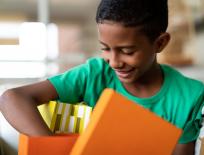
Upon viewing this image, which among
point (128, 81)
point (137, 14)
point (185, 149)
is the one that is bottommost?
point (185, 149)

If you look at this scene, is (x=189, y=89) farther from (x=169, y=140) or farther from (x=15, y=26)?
(x=15, y=26)

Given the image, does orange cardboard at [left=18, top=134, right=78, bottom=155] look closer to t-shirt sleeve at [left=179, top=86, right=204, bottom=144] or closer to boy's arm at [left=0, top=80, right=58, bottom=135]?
boy's arm at [left=0, top=80, right=58, bottom=135]

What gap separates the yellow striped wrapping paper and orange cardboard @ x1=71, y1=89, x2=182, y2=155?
173 millimetres

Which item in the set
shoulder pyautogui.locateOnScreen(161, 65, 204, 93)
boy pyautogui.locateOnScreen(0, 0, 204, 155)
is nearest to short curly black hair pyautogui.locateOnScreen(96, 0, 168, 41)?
boy pyautogui.locateOnScreen(0, 0, 204, 155)

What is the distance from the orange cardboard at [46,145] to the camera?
0.46 meters

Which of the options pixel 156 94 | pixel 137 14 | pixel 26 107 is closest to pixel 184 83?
pixel 156 94

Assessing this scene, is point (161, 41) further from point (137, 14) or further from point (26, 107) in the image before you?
point (26, 107)

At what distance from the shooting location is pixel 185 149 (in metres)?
0.68

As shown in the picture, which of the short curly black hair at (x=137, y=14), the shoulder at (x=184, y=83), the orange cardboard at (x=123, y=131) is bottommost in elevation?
the shoulder at (x=184, y=83)

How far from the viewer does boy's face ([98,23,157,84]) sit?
592 millimetres

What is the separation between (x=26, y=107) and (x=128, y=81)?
19 centimetres

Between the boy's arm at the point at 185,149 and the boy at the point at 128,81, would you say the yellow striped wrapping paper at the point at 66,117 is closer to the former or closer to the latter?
the boy at the point at 128,81

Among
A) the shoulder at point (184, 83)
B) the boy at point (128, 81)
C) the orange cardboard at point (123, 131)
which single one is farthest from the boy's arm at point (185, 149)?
the orange cardboard at point (123, 131)

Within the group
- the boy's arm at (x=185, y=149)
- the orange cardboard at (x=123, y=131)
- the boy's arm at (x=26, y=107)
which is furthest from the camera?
the boy's arm at (x=185, y=149)
